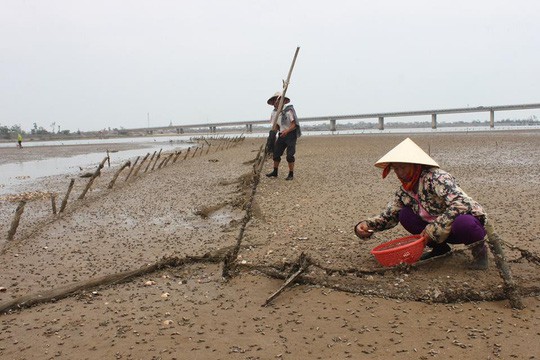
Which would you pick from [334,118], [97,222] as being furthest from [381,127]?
[97,222]

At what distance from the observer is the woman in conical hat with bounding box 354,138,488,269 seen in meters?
3.61

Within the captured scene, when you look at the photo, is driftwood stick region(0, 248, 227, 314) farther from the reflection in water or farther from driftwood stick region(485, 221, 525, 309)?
the reflection in water

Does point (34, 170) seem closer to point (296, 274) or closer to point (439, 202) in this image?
point (296, 274)

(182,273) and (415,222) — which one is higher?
(415,222)

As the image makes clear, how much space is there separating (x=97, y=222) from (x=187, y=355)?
4.63 metres

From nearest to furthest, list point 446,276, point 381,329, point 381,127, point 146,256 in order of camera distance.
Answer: point 381,329
point 446,276
point 146,256
point 381,127

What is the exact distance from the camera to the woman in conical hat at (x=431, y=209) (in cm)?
361

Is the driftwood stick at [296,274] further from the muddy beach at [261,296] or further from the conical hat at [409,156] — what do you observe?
the conical hat at [409,156]

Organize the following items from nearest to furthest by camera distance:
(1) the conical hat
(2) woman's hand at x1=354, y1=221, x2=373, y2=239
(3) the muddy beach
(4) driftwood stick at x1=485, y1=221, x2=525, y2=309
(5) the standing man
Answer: (3) the muddy beach
(4) driftwood stick at x1=485, y1=221, x2=525, y2=309
(1) the conical hat
(2) woman's hand at x1=354, y1=221, x2=373, y2=239
(5) the standing man

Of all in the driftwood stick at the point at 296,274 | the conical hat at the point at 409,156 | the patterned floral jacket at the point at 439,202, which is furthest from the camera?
the conical hat at the point at 409,156

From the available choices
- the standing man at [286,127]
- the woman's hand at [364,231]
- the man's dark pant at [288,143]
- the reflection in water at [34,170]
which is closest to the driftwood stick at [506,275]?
the woman's hand at [364,231]

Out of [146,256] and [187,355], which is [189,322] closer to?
[187,355]

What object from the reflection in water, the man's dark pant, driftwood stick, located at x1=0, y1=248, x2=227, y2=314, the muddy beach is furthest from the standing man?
the reflection in water

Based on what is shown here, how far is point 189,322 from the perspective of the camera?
10.7 ft
